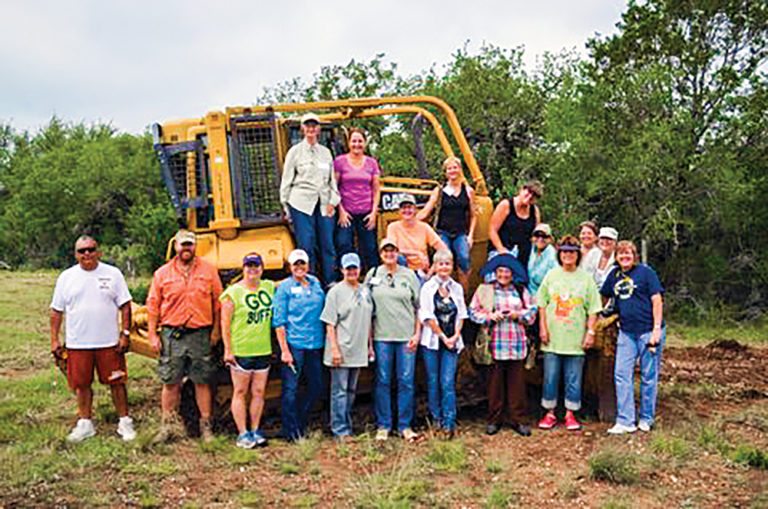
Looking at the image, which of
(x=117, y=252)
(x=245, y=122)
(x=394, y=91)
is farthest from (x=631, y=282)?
(x=117, y=252)

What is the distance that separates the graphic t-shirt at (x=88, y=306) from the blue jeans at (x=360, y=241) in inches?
82.3

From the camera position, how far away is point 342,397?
7.48 m

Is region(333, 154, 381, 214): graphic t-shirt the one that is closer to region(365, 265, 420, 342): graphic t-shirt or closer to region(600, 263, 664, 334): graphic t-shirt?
region(365, 265, 420, 342): graphic t-shirt

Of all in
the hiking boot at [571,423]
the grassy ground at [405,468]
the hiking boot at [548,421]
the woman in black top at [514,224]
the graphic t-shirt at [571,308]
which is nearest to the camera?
the grassy ground at [405,468]

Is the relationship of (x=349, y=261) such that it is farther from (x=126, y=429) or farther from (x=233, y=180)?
(x=126, y=429)

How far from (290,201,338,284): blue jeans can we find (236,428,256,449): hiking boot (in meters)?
1.63

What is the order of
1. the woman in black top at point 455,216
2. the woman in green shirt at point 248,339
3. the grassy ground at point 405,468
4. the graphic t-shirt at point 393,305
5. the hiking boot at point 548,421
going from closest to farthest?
1. the grassy ground at point 405,468
2. the woman in green shirt at point 248,339
3. the graphic t-shirt at point 393,305
4. the hiking boot at point 548,421
5. the woman in black top at point 455,216

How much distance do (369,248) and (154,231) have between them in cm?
1939

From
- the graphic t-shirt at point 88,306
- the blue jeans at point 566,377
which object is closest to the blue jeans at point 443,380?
the blue jeans at point 566,377

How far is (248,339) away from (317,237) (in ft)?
4.04

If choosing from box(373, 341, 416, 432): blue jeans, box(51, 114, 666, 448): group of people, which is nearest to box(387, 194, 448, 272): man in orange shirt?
box(51, 114, 666, 448): group of people

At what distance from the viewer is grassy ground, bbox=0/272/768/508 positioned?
19.2ft

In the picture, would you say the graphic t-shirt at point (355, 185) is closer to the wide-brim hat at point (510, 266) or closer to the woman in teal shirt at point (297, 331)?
the woman in teal shirt at point (297, 331)

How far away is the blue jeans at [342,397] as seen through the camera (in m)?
7.42
